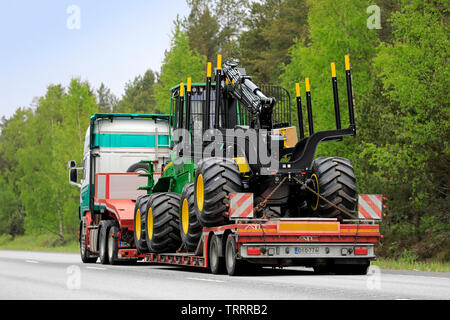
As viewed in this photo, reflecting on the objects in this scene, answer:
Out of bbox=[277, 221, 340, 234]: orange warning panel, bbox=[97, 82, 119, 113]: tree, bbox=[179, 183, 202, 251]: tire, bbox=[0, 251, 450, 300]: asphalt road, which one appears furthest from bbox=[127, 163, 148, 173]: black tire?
bbox=[97, 82, 119, 113]: tree

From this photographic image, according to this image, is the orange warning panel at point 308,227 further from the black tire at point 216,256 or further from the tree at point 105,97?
the tree at point 105,97

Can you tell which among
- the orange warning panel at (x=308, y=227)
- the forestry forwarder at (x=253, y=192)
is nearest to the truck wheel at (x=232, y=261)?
the forestry forwarder at (x=253, y=192)

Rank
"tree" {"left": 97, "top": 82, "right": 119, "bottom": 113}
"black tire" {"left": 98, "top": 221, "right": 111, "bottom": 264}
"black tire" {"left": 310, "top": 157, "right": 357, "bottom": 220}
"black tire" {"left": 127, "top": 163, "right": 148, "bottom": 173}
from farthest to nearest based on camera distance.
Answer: "tree" {"left": 97, "top": 82, "right": 119, "bottom": 113}
"black tire" {"left": 127, "top": 163, "right": 148, "bottom": 173}
"black tire" {"left": 98, "top": 221, "right": 111, "bottom": 264}
"black tire" {"left": 310, "top": 157, "right": 357, "bottom": 220}

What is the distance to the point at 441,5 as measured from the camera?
97.2 feet

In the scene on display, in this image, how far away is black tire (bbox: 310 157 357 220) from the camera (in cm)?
1744

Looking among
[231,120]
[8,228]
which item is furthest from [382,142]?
[8,228]

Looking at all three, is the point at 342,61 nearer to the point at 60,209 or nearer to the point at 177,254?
the point at 177,254

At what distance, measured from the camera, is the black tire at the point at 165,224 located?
67.4ft

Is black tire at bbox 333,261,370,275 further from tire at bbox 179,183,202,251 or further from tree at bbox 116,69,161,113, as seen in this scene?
tree at bbox 116,69,161,113

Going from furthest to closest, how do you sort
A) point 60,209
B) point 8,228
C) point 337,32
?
point 8,228 < point 60,209 < point 337,32

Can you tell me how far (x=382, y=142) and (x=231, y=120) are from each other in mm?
12528

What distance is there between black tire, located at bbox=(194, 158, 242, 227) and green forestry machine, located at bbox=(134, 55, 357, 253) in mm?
19

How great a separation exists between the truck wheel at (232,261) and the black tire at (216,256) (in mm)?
232
